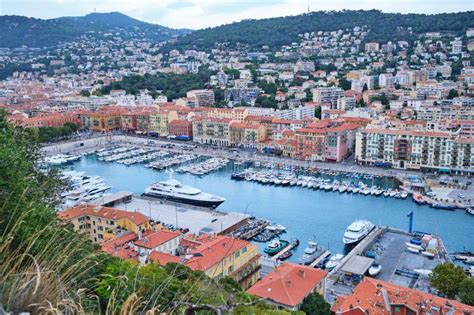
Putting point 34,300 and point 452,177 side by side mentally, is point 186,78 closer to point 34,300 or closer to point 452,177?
point 452,177

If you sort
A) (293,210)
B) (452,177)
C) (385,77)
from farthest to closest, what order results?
(385,77) → (452,177) → (293,210)

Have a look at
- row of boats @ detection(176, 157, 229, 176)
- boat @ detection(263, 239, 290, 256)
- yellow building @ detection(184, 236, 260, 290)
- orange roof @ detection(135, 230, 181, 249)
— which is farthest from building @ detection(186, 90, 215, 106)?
yellow building @ detection(184, 236, 260, 290)

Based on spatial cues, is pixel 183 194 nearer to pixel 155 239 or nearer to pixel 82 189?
pixel 82 189

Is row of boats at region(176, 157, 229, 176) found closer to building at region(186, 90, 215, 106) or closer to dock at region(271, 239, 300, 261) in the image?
dock at region(271, 239, 300, 261)

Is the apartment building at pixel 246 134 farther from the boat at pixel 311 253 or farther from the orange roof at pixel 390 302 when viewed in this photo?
the orange roof at pixel 390 302

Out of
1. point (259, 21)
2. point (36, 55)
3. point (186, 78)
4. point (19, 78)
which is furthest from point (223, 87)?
point (36, 55)
